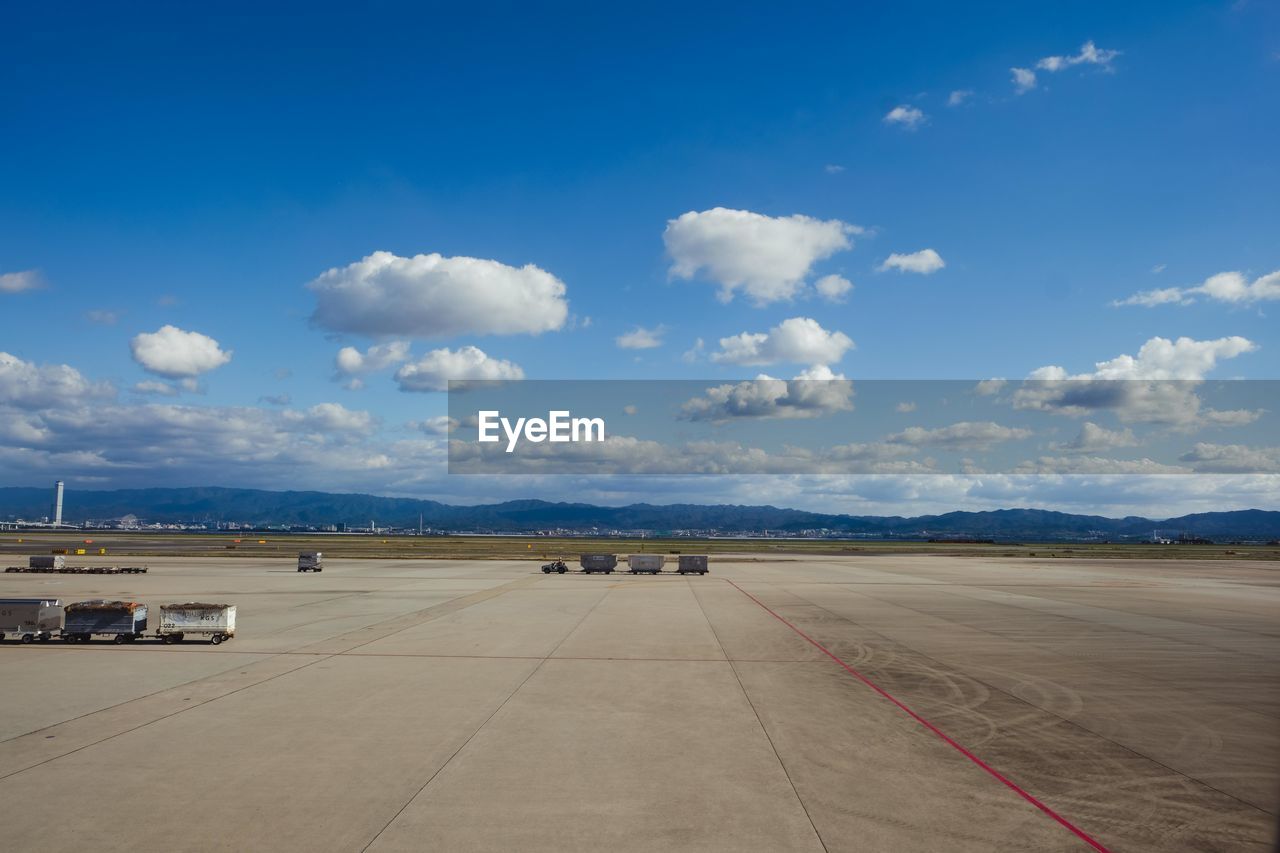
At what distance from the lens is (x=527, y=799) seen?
11.5 meters

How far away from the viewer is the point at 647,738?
14984 mm

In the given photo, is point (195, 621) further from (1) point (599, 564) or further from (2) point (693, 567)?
(2) point (693, 567)

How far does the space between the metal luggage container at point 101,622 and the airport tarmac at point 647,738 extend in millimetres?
989

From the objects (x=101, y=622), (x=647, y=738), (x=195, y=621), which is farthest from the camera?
(x=101, y=622)

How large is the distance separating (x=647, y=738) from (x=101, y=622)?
23.4m

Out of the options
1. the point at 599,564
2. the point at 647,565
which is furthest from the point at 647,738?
the point at 599,564

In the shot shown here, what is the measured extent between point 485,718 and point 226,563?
71394mm

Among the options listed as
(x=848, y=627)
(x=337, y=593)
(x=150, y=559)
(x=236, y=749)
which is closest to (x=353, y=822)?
(x=236, y=749)

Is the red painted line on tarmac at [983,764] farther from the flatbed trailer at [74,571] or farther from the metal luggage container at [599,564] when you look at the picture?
the flatbed trailer at [74,571]

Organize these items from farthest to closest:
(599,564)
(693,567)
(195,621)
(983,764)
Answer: (599,564) < (693,567) < (195,621) < (983,764)

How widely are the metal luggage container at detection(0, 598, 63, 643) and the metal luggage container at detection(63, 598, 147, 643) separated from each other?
2.21 ft

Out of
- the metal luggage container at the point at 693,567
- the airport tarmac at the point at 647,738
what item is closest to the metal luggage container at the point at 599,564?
the metal luggage container at the point at 693,567

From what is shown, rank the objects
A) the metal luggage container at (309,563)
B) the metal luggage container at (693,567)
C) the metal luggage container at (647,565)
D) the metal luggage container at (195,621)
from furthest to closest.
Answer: the metal luggage container at (647,565)
the metal luggage container at (693,567)
the metal luggage container at (309,563)
the metal luggage container at (195,621)

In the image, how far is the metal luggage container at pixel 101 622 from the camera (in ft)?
88.0
